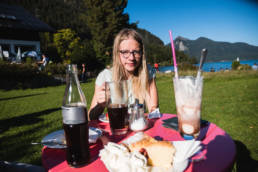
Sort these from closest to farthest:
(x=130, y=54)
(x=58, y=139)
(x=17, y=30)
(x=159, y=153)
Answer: (x=159, y=153) → (x=58, y=139) → (x=130, y=54) → (x=17, y=30)

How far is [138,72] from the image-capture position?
2.54 m

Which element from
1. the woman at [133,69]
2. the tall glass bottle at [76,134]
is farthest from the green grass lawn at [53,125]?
the tall glass bottle at [76,134]

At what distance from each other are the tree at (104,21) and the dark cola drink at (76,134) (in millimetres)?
25698

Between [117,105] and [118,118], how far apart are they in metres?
0.10

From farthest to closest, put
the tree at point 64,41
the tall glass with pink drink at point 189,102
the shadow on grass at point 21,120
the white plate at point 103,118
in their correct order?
the tree at point 64,41, the shadow on grass at point 21,120, the white plate at point 103,118, the tall glass with pink drink at point 189,102

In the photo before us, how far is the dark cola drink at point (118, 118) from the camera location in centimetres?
117

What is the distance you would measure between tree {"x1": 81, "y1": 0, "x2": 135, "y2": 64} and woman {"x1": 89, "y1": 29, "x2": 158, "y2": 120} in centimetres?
2402

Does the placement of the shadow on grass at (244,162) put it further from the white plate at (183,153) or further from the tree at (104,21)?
the tree at (104,21)

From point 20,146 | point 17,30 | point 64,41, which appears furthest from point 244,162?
point 64,41

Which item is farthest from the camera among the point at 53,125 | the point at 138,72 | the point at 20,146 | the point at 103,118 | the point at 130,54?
the point at 53,125

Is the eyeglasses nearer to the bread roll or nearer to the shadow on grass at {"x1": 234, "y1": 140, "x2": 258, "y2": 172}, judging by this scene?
the bread roll

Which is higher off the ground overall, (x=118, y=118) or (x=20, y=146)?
(x=118, y=118)

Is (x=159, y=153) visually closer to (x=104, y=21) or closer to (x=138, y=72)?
(x=138, y=72)

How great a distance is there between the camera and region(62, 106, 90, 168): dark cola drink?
82 centimetres
